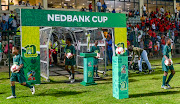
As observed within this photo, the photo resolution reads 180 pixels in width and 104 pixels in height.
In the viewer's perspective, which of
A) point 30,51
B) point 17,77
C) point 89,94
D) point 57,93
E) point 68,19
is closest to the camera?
point 17,77

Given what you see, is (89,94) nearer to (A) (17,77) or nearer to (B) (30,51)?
(A) (17,77)

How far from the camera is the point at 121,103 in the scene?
6.37 metres

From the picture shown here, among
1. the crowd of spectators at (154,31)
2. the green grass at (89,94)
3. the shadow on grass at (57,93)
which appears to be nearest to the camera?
the green grass at (89,94)

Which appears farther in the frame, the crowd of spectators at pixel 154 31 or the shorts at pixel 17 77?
the crowd of spectators at pixel 154 31

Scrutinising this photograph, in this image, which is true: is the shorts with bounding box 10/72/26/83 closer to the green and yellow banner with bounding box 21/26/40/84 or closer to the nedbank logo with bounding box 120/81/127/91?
the green and yellow banner with bounding box 21/26/40/84

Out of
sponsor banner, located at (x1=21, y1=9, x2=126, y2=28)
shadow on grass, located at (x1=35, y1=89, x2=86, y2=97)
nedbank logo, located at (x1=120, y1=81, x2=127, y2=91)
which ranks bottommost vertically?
shadow on grass, located at (x1=35, y1=89, x2=86, y2=97)

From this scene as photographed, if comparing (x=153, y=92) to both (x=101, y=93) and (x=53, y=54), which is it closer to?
(x=101, y=93)

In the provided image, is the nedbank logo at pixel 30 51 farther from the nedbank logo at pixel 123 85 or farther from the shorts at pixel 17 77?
the nedbank logo at pixel 123 85

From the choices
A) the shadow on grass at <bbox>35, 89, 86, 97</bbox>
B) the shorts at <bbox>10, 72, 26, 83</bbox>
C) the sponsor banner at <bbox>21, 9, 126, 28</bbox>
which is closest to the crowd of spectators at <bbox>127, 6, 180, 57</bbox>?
the sponsor banner at <bbox>21, 9, 126, 28</bbox>

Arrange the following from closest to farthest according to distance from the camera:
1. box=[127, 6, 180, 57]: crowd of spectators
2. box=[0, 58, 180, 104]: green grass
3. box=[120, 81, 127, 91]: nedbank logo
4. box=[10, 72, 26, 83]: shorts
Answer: box=[0, 58, 180, 104]: green grass → box=[120, 81, 127, 91]: nedbank logo → box=[10, 72, 26, 83]: shorts → box=[127, 6, 180, 57]: crowd of spectators

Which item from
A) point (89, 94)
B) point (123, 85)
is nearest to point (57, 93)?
point (89, 94)

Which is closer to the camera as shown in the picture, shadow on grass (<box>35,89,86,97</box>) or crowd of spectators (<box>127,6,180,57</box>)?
shadow on grass (<box>35,89,86,97</box>)

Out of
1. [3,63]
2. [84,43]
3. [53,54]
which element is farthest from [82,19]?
[3,63]

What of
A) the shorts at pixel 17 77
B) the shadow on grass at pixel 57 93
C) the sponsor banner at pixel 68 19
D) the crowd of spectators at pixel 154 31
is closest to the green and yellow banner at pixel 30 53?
the sponsor banner at pixel 68 19
